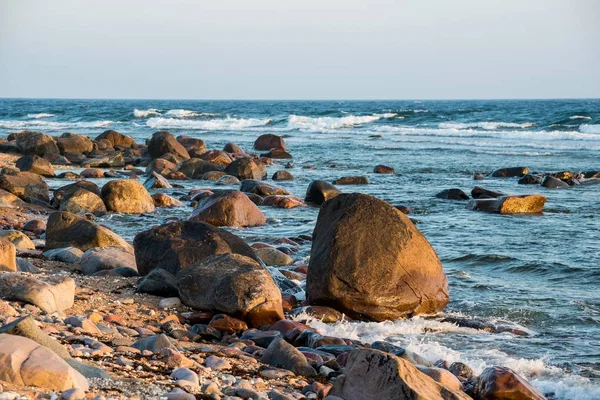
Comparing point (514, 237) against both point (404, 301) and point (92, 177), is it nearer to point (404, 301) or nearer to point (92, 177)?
point (404, 301)

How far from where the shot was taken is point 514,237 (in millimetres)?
12562

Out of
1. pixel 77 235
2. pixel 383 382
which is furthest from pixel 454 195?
pixel 383 382

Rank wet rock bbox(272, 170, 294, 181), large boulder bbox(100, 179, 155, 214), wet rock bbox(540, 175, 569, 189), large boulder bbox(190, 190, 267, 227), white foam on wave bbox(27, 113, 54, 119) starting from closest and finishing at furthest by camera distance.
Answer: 1. large boulder bbox(190, 190, 267, 227)
2. large boulder bbox(100, 179, 155, 214)
3. wet rock bbox(540, 175, 569, 189)
4. wet rock bbox(272, 170, 294, 181)
5. white foam on wave bbox(27, 113, 54, 119)

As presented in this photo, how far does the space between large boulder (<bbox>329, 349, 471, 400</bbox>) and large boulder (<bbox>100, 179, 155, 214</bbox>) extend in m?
10.2

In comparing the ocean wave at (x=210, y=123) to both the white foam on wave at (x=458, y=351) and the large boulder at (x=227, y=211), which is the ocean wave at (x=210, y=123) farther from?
the white foam on wave at (x=458, y=351)

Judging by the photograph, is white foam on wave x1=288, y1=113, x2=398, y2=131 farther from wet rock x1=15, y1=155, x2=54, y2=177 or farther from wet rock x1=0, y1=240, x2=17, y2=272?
wet rock x1=0, y1=240, x2=17, y2=272

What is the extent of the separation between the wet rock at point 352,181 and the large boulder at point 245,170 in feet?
6.90

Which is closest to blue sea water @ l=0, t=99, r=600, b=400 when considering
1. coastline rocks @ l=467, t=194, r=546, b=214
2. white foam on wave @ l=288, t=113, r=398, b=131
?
coastline rocks @ l=467, t=194, r=546, b=214

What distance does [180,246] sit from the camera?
8961 mm

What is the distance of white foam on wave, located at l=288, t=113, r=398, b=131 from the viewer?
50.5 metres

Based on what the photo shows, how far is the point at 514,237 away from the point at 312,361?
717 centimetres

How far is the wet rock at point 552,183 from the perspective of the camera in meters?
19.2

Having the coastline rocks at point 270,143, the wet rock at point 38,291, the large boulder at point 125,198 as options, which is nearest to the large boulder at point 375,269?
the wet rock at point 38,291

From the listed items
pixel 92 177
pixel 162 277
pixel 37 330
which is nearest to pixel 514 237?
pixel 162 277
